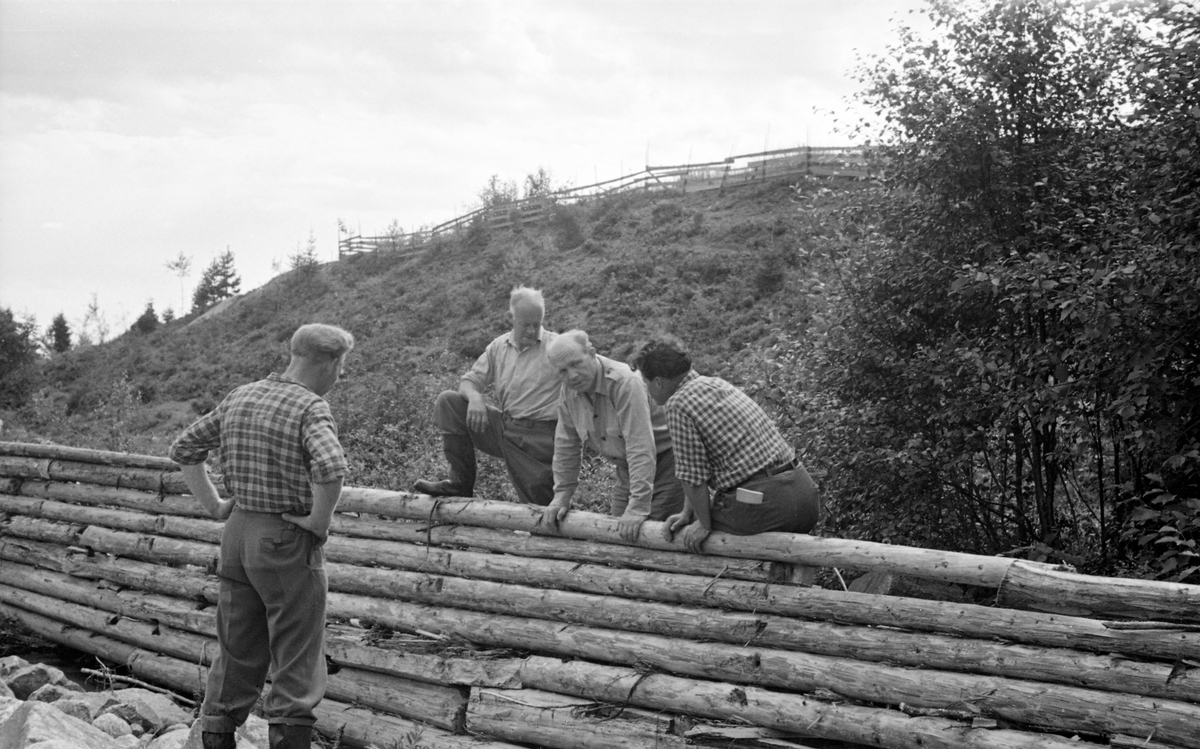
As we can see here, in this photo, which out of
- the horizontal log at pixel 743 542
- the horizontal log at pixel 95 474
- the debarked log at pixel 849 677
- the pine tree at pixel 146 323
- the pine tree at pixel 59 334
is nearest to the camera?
the debarked log at pixel 849 677

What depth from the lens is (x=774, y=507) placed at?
5.04 meters

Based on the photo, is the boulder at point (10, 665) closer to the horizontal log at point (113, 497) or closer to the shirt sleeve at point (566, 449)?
the horizontal log at point (113, 497)

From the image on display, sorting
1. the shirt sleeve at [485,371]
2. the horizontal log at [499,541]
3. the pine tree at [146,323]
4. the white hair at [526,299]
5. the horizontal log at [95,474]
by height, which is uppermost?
the pine tree at [146,323]

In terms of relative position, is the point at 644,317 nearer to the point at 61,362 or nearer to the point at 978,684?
the point at 978,684

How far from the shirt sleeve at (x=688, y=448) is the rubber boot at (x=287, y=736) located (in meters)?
2.05

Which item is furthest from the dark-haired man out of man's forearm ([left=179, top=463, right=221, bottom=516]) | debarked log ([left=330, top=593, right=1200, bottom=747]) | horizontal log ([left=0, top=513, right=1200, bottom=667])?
man's forearm ([left=179, top=463, right=221, bottom=516])

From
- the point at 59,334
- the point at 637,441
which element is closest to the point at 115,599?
the point at 637,441

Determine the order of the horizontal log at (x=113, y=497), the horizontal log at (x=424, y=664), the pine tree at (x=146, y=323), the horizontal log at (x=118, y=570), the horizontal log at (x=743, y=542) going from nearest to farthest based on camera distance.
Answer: the horizontal log at (x=743, y=542)
the horizontal log at (x=424, y=664)
the horizontal log at (x=118, y=570)
the horizontal log at (x=113, y=497)
the pine tree at (x=146, y=323)

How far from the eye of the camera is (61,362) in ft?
120

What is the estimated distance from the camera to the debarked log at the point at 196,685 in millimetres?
5680

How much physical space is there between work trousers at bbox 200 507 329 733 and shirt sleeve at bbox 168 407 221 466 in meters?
0.38

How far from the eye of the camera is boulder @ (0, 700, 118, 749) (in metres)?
4.66

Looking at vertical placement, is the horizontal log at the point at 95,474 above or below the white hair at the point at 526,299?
below

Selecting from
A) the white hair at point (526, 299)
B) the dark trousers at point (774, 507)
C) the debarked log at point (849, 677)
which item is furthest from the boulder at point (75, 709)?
the dark trousers at point (774, 507)
